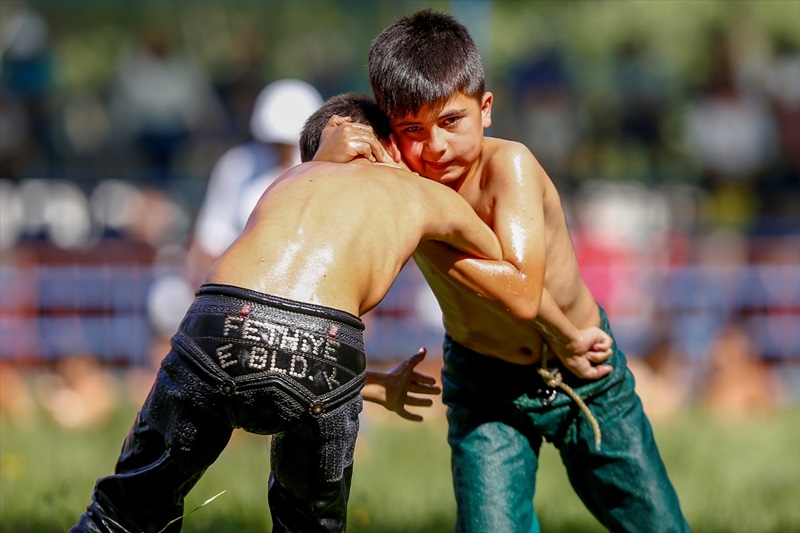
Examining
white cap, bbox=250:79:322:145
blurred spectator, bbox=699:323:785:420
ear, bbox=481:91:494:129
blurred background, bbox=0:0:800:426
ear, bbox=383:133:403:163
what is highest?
ear, bbox=481:91:494:129

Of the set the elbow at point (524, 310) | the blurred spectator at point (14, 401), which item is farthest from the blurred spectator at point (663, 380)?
the elbow at point (524, 310)

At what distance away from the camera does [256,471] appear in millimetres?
6508

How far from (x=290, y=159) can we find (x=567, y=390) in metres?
3.52

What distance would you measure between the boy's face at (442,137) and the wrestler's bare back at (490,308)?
9 cm

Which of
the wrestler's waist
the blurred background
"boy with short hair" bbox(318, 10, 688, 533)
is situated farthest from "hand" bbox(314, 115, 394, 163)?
the blurred background

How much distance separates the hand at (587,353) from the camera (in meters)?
4.21

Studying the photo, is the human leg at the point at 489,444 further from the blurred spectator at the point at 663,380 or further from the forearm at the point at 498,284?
the blurred spectator at the point at 663,380

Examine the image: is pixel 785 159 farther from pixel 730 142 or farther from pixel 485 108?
pixel 485 108

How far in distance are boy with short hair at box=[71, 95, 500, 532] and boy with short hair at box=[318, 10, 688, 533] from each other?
0.31 m

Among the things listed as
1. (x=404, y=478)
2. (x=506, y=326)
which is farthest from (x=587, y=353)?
(x=404, y=478)

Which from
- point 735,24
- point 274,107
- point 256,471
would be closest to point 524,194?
point 256,471

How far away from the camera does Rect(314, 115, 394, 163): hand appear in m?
3.88

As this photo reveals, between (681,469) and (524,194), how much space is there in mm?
3362

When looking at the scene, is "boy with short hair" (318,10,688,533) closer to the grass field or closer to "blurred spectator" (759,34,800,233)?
the grass field
